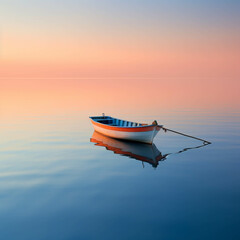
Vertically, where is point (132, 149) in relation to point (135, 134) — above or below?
below

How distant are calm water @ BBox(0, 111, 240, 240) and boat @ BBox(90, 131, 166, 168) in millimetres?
173

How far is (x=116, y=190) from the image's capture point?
43.8 feet

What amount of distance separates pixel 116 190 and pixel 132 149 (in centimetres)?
884

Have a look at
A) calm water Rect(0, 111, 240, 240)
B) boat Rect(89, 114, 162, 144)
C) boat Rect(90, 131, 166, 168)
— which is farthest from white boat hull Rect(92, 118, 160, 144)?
calm water Rect(0, 111, 240, 240)

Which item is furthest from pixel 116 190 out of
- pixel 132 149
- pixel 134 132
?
pixel 134 132

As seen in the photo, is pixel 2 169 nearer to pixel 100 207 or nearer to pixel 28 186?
pixel 28 186

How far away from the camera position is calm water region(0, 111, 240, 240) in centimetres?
975

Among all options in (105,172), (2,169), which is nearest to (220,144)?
(105,172)

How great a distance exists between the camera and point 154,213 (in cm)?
1084

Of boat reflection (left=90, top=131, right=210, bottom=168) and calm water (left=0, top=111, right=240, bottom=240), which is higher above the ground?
boat reflection (left=90, top=131, right=210, bottom=168)

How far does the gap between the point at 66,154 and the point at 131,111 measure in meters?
24.5

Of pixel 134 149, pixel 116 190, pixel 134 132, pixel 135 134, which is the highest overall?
pixel 134 132

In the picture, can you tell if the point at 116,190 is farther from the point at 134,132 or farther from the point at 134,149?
the point at 134,132

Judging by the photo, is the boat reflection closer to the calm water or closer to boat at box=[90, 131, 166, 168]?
boat at box=[90, 131, 166, 168]
